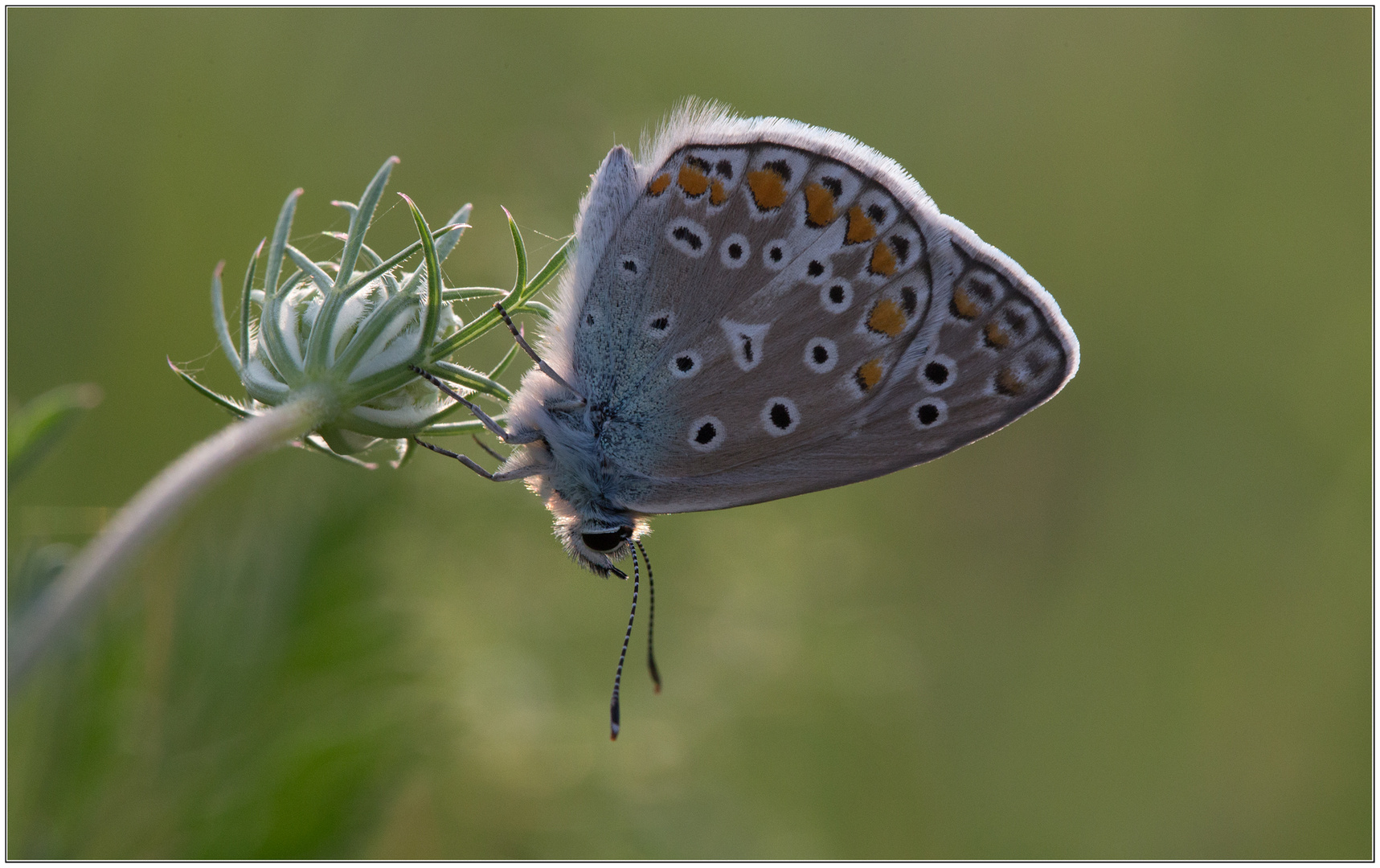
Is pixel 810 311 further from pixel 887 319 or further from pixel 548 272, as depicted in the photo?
pixel 548 272

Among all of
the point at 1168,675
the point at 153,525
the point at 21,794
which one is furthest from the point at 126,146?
the point at 1168,675

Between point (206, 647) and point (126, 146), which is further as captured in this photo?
point (126, 146)

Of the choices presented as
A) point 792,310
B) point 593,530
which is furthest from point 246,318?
point 792,310

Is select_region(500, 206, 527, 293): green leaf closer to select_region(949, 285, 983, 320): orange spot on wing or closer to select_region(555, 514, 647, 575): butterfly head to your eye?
select_region(555, 514, 647, 575): butterfly head

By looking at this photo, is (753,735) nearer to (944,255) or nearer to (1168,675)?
(1168,675)

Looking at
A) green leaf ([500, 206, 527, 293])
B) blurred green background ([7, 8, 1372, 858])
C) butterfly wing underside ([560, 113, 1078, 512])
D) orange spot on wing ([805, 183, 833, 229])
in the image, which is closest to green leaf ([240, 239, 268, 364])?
green leaf ([500, 206, 527, 293])

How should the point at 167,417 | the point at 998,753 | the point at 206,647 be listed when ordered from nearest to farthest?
the point at 206,647
the point at 167,417
the point at 998,753
